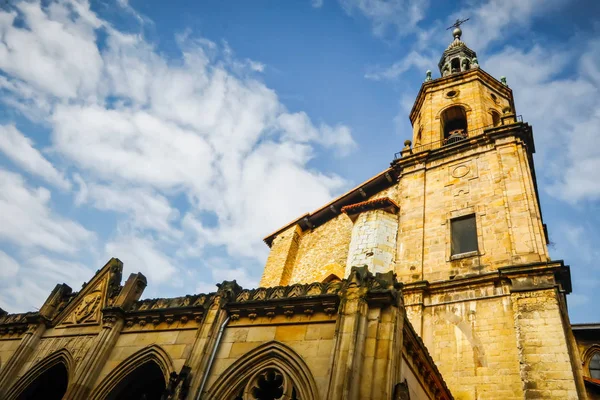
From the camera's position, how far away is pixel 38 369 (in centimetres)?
1134

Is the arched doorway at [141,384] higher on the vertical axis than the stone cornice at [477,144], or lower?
lower

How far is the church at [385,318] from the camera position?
311 inches

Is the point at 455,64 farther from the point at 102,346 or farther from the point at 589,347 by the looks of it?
the point at 102,346

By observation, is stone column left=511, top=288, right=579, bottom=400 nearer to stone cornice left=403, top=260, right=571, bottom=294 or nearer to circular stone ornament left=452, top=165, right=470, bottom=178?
stone cornice left=403, top=260, right=571, bottom=294

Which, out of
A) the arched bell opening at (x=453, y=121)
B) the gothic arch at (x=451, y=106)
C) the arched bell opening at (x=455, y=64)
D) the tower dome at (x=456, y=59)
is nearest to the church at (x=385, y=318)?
the gothic arch at (x=451, y=106)

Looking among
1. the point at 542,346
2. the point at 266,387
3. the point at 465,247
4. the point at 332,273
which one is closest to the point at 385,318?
the point at 266,387

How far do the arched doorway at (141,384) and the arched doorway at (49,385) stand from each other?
2123 millimetres

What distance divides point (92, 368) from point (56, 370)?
2.49 metres

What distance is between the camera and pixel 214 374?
8.48 metres

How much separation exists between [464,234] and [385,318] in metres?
9.15

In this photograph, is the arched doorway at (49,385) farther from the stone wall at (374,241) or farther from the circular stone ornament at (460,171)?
the circular stone ornament at (460,171)

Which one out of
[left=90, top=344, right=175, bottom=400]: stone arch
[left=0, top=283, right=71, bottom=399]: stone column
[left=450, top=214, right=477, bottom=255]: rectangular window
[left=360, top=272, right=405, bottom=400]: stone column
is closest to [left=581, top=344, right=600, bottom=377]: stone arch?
[left=450, top=214, right=477, bottom=255]: rectangular window

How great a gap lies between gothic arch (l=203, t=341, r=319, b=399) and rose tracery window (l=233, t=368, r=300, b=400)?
68 millimetres

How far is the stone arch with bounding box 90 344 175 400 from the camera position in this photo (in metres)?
9.62
